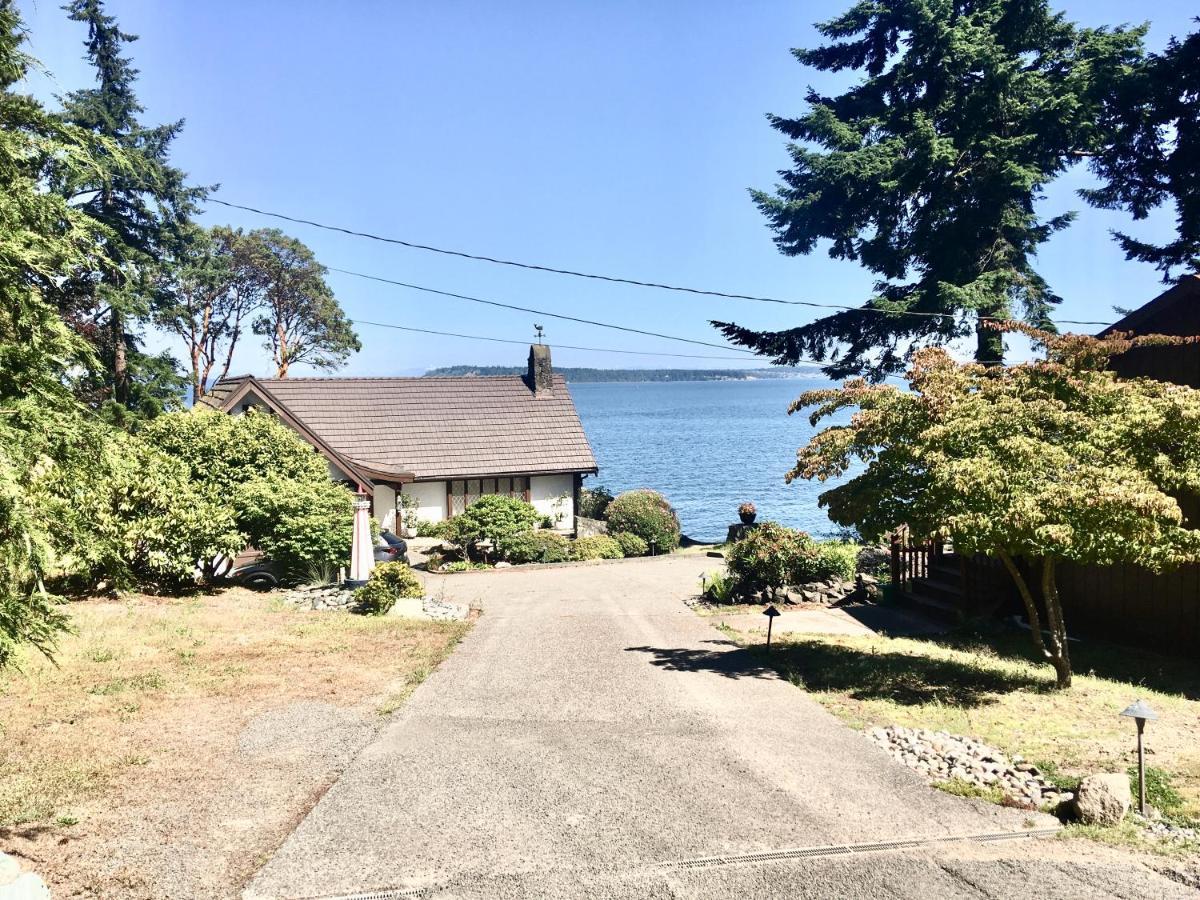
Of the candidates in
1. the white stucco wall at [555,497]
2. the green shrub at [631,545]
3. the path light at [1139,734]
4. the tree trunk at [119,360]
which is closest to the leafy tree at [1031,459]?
the path light at [1139,734]

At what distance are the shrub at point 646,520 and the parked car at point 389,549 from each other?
8.71 meters

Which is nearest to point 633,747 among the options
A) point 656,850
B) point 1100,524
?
point 656,850

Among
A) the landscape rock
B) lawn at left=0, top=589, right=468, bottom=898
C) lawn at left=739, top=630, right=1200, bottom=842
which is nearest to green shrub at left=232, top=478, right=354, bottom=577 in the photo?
lawn at left=0, top=589, right=468, bottom=898

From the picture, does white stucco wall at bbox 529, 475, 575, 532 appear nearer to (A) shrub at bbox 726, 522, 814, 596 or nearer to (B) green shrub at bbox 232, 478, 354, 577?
(B) green shrub at bbox 232, 478, 354, 577

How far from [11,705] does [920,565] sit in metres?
17.1

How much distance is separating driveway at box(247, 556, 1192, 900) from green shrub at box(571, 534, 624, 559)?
601 inches

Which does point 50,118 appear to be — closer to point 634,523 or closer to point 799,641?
point 799,641

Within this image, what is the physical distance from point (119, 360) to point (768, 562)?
94.8ft

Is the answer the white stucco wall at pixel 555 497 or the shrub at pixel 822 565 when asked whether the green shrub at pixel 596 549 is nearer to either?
the white stucco wall at pixel 555 497

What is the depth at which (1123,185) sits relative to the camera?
28.3 metres

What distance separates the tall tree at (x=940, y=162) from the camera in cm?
2495

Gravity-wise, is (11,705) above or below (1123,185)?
below

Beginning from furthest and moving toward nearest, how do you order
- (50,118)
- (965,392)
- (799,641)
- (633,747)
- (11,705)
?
1. (799,641)
2. (965,392)
3. (11,705)
4. (633,747)
5. (50,118)

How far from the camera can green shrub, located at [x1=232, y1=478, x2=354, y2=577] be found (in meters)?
19.4
